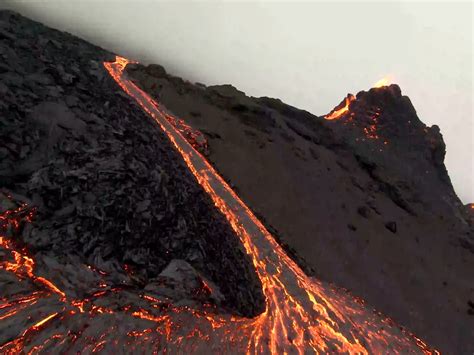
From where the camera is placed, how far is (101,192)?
12766 mm

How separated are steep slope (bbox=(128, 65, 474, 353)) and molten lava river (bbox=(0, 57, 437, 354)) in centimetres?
470

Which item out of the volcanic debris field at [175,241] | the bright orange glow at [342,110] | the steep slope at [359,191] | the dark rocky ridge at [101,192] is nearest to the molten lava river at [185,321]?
the volcanic debris field at [175,241]

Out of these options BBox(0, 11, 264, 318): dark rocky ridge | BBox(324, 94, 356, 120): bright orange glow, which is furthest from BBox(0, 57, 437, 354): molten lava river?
BBox(324, 94, 356, 120): bright orange glow

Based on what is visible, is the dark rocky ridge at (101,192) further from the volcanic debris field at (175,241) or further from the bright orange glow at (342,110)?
the bright orange glow at (342,110)

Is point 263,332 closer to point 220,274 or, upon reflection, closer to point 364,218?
point 220,274

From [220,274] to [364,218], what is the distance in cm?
2232

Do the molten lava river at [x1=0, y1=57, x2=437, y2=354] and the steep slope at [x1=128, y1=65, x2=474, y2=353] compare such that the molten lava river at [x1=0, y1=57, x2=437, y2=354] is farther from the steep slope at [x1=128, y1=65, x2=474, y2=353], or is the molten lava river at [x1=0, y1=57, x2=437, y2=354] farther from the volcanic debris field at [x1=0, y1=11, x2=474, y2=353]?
the steep slope at [x1=128, y1=65, x2=474, y2=353]

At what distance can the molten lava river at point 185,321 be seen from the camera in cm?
765

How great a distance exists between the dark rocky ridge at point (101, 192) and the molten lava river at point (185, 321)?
1.93 feet

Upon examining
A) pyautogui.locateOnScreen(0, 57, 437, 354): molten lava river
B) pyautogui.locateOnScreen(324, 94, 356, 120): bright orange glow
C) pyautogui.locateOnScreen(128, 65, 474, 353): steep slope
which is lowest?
pyautogui.locateOnScreen(0, 57, 437, 354): molten lava river

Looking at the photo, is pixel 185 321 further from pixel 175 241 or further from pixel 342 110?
pixel 342 110

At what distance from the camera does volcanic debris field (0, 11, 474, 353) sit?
9094mm

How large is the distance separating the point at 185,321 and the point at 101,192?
247 inches

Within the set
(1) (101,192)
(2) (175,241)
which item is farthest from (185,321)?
(1) (101,192)
